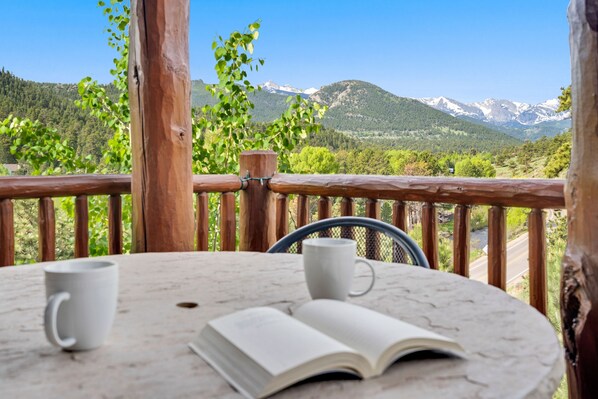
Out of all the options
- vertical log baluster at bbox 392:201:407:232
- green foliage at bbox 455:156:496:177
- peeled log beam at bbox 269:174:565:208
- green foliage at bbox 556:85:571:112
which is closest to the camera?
peeled log beam at bbox 269:174:565:208

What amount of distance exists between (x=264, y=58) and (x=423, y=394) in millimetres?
4554

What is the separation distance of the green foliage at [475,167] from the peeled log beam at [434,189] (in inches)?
247

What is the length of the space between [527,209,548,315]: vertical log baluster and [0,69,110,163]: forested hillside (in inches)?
210

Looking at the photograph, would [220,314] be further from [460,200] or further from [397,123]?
[397,123]

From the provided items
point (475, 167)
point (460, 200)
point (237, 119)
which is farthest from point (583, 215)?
point (475, 167)

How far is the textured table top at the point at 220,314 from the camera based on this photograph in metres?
0.61

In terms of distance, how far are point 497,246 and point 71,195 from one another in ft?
5.51

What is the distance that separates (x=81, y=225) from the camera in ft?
7.64

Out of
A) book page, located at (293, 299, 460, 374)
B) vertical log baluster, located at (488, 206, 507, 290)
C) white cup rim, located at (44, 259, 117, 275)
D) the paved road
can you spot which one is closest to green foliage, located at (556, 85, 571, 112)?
the paved road

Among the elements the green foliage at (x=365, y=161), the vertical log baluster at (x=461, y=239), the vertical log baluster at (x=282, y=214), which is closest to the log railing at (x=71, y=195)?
the vertical log baluster at (x=282, y=214)

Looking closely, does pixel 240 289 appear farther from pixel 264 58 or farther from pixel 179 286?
pixel 264 58

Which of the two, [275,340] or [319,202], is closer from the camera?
[275,340]

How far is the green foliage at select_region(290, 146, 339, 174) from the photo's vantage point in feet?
23.0

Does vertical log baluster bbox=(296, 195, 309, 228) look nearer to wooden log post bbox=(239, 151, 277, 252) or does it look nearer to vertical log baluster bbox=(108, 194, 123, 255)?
wooden log post bbox=(239, 151, 277, 252)
